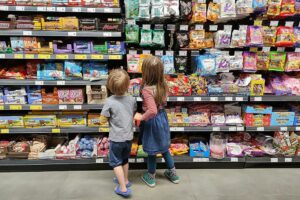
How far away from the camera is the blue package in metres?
2.77

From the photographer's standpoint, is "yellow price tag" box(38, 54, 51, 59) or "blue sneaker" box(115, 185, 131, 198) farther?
"yellow price tag" box(38, 54, 51, 59)

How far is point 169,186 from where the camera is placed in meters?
2.63

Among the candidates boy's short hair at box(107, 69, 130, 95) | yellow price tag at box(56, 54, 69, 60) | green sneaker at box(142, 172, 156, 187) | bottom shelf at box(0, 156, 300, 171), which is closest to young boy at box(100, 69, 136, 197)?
boy's short hair at box(107, 69, 130, 95)

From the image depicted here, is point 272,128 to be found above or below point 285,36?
below

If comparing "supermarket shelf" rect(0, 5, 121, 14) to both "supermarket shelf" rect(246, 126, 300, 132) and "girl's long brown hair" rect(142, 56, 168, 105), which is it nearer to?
"girl's long brown hair" rect(142, 56, 168, 105)

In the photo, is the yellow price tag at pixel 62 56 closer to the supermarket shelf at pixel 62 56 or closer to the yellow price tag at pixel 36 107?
the supermarket shelf at pixel 62 56

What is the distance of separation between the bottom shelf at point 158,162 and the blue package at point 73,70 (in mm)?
970

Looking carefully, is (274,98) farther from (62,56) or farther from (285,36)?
(62,56)

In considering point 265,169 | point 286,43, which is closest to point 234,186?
point 265,169

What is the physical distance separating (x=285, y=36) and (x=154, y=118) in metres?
1.76

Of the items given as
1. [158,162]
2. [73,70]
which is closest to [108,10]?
[73,70]

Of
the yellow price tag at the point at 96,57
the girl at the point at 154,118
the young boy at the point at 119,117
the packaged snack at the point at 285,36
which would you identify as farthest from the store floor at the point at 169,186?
the packaged snack at the point at 285,36

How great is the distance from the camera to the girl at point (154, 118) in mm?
2221

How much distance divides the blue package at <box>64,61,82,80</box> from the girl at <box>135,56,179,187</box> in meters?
0.90
